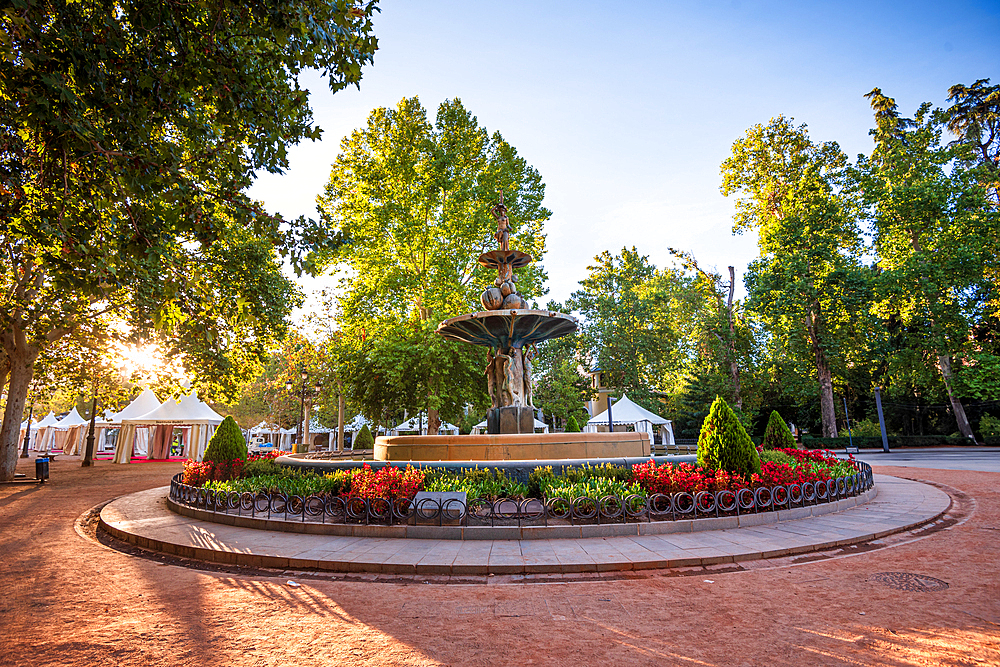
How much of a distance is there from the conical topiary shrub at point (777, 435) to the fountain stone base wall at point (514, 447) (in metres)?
5.01

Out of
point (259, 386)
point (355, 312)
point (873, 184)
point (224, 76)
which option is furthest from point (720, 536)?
point (259, 386)

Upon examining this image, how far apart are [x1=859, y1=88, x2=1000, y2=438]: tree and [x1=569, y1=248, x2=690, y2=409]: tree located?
14048 mm

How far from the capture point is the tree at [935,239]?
30281 mm

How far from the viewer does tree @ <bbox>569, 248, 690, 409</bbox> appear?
3881cm

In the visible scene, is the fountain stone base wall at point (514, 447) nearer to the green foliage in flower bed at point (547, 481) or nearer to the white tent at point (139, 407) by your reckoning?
the green foliage in flower bed at point (547, 481)

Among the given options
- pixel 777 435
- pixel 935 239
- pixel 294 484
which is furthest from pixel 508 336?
pixel 935 239

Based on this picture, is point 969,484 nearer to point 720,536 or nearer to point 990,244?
point 720,536

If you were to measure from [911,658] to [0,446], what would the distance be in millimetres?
26666

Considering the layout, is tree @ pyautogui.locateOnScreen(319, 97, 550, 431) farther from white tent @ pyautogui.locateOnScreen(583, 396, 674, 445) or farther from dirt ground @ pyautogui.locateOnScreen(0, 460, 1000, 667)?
dirt ground @ pyautogui.locateOnScreen(0, 460, 1000, 667)

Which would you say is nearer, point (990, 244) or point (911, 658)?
point (911, 658)

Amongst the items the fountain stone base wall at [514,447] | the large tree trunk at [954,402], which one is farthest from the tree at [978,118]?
the fountain stone base wall at [514,447]

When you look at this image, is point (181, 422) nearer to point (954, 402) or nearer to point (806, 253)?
point (806, 253)

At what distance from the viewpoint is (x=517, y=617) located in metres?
4.80

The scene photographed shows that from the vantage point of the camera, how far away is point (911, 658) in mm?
3803
